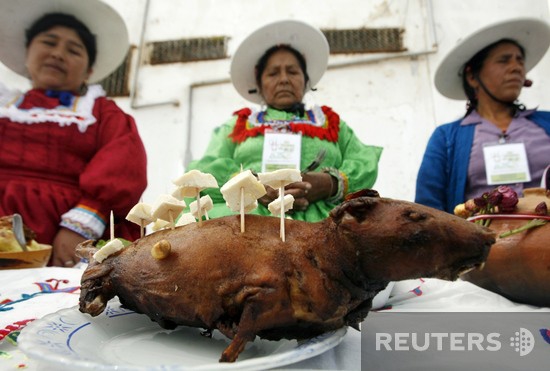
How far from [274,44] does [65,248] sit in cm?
95

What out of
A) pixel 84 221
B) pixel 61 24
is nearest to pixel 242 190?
pixel 84 221

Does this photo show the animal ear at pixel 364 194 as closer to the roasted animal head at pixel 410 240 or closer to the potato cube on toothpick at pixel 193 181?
the roasted animal head at pixel 410 240

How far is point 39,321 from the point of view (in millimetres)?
386

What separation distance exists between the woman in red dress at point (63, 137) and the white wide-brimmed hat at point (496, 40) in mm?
1146

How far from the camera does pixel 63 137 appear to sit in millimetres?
1253

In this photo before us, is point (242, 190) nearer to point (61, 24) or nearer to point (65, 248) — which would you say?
point (65, 248)

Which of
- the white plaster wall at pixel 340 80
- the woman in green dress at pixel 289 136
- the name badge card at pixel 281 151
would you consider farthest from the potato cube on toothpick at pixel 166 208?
the white plaster wall at pixel 340 80

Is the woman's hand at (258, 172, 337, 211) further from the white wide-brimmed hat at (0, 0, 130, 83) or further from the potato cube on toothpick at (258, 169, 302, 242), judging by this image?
the white wide-brimmed hat at (0, 0, 130, 83)

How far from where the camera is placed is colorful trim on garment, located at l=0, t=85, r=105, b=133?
4.09 ft

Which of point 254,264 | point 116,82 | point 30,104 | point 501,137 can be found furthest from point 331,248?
point 116,82

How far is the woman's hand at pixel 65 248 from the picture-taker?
1.15 meters

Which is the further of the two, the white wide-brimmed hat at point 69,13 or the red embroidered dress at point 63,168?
the white wide-brimmed hat at point 69,13

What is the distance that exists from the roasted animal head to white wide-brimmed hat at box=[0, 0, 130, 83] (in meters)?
1.40

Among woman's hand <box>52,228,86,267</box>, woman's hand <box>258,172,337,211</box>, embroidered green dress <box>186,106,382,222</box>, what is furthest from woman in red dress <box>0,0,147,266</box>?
woman's hand <box>258,172,337,211</box>
